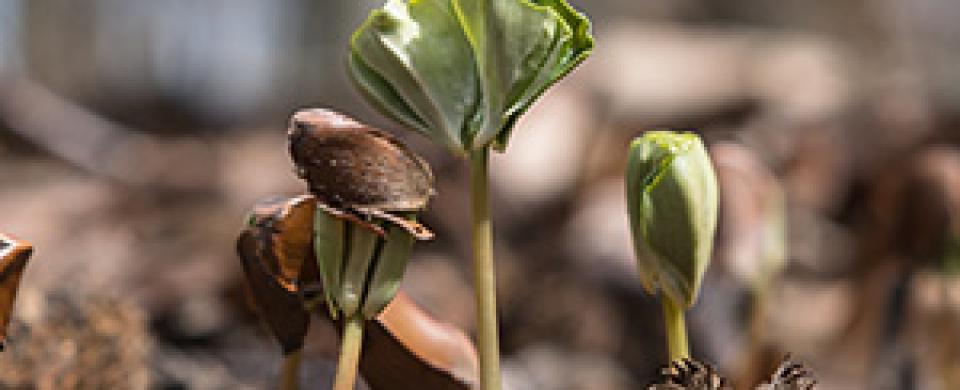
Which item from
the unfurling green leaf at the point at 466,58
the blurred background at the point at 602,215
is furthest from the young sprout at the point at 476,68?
the blurred background at the point at 602,215

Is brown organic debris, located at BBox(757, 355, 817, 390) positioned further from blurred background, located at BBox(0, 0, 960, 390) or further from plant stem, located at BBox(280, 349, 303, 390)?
blurred background, located at BBox(0, 0, 960, 390)

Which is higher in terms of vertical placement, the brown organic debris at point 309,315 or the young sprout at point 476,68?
the young sprout at point 476,68

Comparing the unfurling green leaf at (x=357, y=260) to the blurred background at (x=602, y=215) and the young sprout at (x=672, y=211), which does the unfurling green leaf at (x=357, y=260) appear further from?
the blurred background at (x=602, y=215)

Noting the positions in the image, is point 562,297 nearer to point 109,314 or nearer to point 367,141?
point 109,314

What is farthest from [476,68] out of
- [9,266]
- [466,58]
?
[9,266]

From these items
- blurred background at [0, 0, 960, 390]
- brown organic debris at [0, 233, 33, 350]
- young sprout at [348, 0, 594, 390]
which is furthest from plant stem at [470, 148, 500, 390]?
blurred background at [0, 0, 960, 390]

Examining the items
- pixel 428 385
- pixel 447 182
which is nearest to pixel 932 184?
pixel 428 385

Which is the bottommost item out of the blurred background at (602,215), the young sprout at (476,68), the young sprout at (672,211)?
the blurred background at (602,215)
